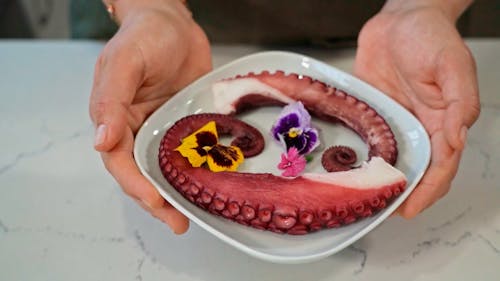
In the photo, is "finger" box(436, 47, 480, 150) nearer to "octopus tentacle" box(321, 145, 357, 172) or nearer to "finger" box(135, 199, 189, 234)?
"octopus tentacle" box(321, 145, 357, 172)

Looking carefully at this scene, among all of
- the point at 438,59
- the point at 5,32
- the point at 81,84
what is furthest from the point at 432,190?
the point at 5,32

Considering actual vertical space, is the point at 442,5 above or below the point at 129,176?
above

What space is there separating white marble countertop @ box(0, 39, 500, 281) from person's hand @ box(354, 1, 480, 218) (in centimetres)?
11

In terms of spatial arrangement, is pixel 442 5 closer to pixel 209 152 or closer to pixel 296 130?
pixel 296 130

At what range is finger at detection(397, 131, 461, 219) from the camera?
2.71ft

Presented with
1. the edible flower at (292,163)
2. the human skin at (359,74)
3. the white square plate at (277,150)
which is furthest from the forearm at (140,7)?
the edible flower at (292,163)

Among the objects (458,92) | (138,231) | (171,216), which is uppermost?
(458,92)

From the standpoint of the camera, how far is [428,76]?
98 cm

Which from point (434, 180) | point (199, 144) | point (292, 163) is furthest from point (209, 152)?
point (434, 180)

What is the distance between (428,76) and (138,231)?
0.53 m

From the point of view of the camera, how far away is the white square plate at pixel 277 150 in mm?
784

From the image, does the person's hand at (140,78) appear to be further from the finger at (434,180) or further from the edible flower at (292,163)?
the finger at (434,180)

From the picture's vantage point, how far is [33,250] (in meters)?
0.94

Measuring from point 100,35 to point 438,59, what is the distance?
0.79 meters
